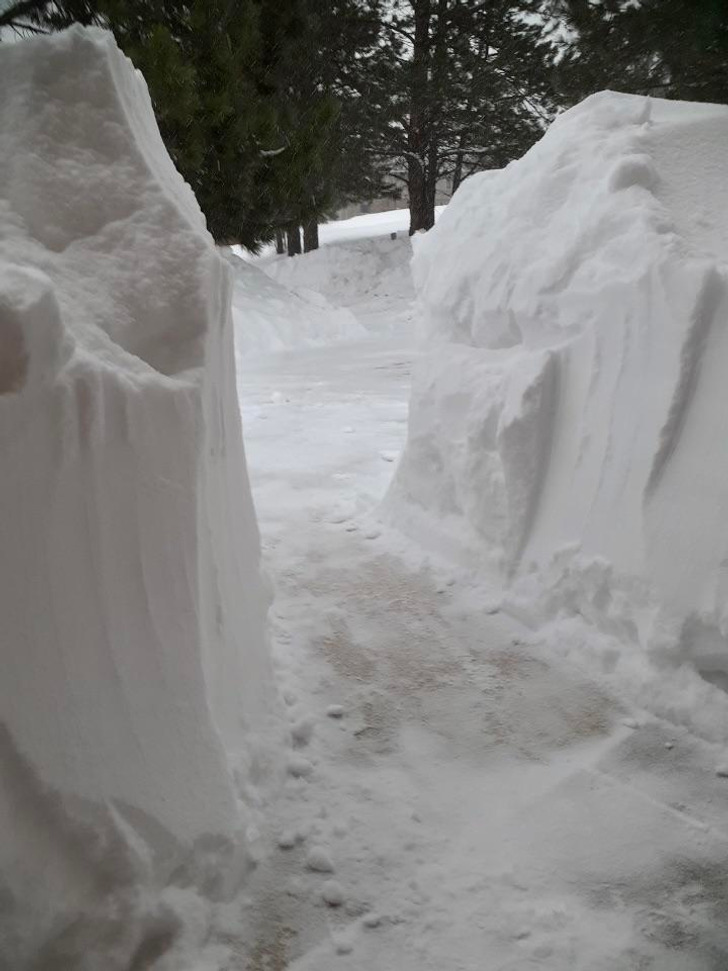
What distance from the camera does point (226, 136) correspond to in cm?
799

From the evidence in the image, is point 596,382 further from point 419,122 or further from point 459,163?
point 459,163

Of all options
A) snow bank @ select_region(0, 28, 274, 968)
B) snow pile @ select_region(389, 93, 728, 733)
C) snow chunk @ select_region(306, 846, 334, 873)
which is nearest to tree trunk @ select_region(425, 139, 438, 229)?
snow pile @ select_region(389, 93, 728, 733)

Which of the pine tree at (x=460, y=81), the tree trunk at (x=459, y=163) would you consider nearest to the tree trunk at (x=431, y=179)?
the pine tree at (x=460, y=81)

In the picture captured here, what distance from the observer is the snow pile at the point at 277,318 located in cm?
919

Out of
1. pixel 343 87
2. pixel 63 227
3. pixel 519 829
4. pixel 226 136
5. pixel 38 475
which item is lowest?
pixel 519 829

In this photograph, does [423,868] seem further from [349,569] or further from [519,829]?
[349,569]

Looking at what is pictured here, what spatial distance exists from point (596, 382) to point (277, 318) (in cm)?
777

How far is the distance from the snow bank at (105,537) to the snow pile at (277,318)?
7.03m

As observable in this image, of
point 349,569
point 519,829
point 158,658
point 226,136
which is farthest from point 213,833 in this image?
point 226,136

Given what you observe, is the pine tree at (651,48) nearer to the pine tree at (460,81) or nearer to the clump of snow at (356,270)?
the pine tree at (460,81)

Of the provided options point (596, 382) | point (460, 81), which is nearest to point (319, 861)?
point (596, 382)

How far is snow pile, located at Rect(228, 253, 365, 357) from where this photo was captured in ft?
30.1

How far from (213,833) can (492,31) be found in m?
11.5

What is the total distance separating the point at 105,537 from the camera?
1406 millimetres
